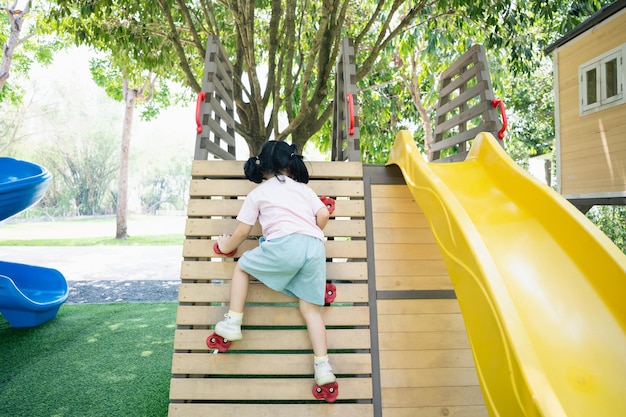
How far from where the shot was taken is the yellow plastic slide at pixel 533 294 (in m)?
1.69

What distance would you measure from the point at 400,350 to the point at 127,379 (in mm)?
2420

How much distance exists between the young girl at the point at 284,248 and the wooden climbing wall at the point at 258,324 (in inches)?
6.9

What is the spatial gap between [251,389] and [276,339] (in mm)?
352

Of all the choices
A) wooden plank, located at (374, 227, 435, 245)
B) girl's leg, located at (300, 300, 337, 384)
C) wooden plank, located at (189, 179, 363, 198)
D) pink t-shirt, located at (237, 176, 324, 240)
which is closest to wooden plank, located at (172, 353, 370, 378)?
girl's leg, located at (300, 300, 337, 384)

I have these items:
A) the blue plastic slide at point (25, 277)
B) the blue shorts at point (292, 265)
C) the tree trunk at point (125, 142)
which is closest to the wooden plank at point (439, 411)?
the blue shorts at point (292, 265)

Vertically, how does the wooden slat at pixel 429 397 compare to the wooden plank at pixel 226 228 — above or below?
below

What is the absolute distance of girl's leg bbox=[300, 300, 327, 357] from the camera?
264 cm

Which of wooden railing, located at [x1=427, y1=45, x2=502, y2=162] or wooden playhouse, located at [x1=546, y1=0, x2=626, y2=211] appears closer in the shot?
wooden railing, located at [x1=427, y1=45, x2=502, y2=162]

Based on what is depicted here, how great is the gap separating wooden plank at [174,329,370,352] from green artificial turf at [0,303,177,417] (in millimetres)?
683

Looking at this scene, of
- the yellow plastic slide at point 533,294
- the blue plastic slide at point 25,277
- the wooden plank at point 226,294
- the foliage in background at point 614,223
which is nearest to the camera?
the yellow plastic slide at point 533,294

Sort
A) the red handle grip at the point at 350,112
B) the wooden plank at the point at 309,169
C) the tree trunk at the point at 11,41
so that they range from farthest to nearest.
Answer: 1. the tree trunk at the point at 11,41
2. the red handle grip at the point at 350,112
3. the wooden plank at the point at 309,169

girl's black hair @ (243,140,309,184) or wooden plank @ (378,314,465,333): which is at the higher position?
girl's black hair @ (243,140,309,184)

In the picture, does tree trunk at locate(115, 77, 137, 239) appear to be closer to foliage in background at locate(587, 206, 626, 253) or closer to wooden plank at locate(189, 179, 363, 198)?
wooden plank at locate(189, 179, 363, 198)

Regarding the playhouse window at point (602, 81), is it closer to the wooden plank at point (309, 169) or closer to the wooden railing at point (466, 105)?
the wooden railing at point (466, 105)
